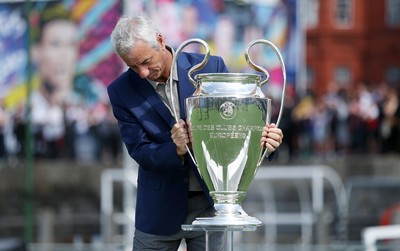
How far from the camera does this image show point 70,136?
100 ft

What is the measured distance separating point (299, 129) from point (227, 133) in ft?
77.1

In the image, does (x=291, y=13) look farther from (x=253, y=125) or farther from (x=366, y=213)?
(x=253, y=125)

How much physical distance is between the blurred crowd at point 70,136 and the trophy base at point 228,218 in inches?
941

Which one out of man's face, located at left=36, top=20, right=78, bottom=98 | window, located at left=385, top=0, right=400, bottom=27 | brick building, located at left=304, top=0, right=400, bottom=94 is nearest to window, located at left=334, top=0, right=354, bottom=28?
brick building, located at left=304, top=0, right=400, bottom=94

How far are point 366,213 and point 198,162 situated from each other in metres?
10.2

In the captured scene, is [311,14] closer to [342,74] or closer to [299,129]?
[342,74]

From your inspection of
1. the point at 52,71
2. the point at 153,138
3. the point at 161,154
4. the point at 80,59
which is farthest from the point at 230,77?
the point at 52,71

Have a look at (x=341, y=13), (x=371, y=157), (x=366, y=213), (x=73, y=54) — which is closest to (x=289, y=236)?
(x=366, y=213)

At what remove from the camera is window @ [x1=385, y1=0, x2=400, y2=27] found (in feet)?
→ 234

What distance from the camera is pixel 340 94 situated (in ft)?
104

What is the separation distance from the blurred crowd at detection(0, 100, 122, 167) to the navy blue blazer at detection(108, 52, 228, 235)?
→ 76.6 feet

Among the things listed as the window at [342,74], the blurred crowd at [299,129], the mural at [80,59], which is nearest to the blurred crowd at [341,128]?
the blurred crowd at [299,129]

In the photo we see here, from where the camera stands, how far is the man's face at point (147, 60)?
5789 mm

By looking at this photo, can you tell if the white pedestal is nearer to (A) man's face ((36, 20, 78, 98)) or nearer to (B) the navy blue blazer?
(B) the navy blue blazer
